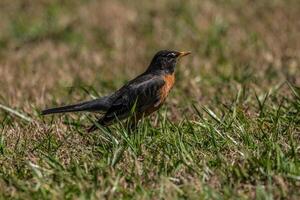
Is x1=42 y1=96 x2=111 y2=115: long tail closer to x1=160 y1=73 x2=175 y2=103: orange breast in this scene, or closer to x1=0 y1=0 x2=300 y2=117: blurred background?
x1=160 y1=73 x2=175 y2=103: orange breast

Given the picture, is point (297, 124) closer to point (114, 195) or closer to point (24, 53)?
point (114, 195)

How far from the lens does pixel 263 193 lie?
5.42 meters

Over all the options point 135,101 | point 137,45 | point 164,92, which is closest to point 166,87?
point 164,92

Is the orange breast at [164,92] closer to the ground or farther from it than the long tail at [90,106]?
farther from it

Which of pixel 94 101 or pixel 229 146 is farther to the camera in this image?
pixel 94 101

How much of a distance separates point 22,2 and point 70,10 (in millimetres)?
1255

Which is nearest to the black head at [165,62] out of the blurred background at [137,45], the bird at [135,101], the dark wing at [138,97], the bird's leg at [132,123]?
the bird at [135,101]

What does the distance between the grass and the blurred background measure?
0.03m

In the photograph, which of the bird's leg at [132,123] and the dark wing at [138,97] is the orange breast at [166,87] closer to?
the dark wing at [138,97]

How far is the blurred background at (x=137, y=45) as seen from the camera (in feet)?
34.6

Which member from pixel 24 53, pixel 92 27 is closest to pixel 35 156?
pixel 24 53

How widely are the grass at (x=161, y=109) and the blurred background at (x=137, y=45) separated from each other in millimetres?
26

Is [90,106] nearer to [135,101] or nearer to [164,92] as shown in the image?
[135,101]

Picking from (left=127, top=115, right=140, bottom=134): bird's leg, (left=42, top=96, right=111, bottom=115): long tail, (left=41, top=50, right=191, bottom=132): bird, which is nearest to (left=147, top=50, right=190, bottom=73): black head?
(left=41, top=50, right=191, bottom=132): bird
